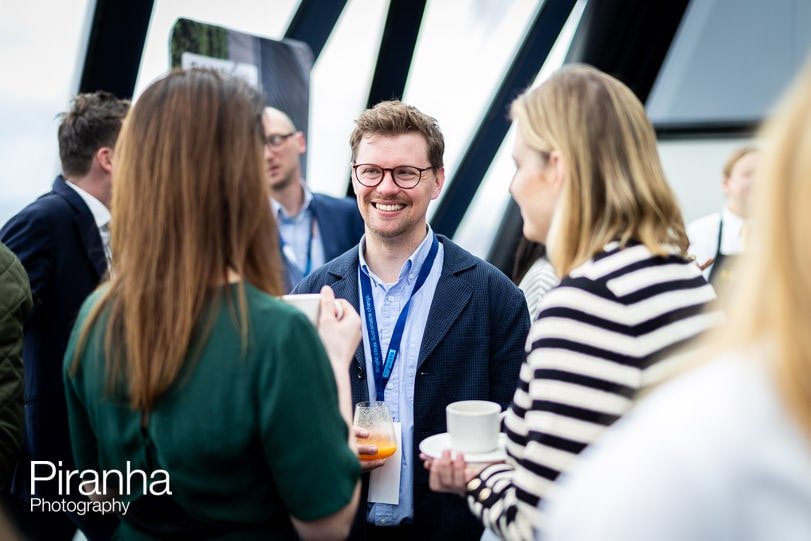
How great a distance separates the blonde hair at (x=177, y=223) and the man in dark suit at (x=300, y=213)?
262cm

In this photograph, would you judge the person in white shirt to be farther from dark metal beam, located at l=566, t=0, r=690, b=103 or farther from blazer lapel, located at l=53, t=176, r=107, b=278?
blazer lapel, located at l=53, t=176, r=107, b=278

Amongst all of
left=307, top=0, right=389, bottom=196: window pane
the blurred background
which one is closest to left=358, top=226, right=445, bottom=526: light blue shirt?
the blurred background

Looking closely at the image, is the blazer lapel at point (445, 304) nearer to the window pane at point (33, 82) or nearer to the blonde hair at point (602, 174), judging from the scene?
the blonde hair at point (602, 174)

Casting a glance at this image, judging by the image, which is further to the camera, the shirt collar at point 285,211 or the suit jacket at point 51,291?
the shirt collar at point 285,211

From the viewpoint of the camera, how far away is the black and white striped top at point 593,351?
4.09 ft

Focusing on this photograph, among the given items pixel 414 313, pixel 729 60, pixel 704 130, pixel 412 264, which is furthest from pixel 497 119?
pixel 414 313

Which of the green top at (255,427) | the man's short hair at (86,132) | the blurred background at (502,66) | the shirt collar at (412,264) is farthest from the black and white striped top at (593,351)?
the blurred background at (502,66)

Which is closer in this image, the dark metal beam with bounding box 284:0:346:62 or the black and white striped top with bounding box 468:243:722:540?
the black and white striped top with bounding box 468:243:722:540

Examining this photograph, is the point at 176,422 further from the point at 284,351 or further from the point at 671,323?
the point at 671,323

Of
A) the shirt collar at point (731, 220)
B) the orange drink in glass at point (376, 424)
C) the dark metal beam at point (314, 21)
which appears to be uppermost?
the dark metal beam at point (314, 21)

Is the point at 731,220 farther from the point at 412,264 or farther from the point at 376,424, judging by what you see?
the point at 376,424

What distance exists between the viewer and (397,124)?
2.38 m

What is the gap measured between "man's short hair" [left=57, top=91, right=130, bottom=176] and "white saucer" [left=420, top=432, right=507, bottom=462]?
5.76 ft

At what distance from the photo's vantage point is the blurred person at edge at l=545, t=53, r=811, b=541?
52cm
